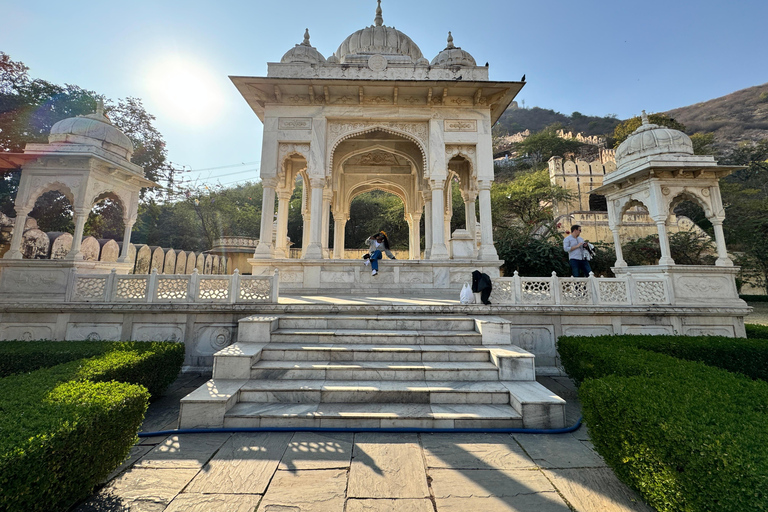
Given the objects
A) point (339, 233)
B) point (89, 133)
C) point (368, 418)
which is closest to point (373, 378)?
point (368, 418)

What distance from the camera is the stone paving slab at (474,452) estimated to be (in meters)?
2.79

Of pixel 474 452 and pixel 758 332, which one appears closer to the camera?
pixel 474 452

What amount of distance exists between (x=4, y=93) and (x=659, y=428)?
26.2 m

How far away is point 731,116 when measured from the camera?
208ft

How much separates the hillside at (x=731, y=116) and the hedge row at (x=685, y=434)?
7401cm

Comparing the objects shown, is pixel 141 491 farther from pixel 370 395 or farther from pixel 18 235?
pixel 18 235

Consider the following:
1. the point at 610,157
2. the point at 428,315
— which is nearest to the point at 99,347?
the point at 428,315

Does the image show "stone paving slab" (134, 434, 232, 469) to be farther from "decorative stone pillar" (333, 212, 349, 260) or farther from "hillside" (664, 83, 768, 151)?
"hillside" (664, 83, 768, 151)

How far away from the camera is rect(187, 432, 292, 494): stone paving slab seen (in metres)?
2.45

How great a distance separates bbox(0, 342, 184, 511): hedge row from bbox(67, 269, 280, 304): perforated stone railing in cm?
270

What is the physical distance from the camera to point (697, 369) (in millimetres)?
3570

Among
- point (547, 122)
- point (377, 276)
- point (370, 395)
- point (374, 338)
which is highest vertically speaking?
point (547, 122)

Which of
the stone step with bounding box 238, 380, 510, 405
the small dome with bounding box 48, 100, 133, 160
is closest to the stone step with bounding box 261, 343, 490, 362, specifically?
the stone step with bounding box 238, 380, 510, 405

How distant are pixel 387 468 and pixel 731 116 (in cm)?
9836
